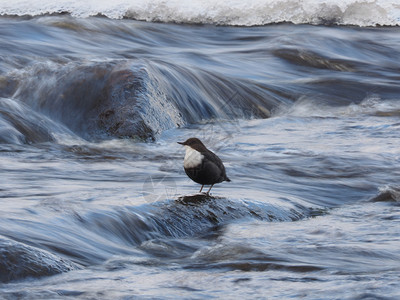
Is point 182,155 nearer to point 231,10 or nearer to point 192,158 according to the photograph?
point 192,158

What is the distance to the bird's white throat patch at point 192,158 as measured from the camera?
4.58 metres

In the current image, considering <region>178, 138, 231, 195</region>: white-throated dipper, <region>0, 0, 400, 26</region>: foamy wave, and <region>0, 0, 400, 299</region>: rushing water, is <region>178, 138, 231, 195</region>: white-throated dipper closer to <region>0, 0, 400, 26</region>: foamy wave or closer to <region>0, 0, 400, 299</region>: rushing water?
<region>0, 0, 400, 299</region>: rushing water


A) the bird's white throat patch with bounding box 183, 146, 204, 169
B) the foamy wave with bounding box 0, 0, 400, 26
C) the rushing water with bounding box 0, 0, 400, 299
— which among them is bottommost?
the rushing water with bounding box 0, 0, 400, 299

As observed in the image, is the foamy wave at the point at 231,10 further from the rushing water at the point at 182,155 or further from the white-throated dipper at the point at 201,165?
the white-throated dipper at the point at 201,165

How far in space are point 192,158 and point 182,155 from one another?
226cm

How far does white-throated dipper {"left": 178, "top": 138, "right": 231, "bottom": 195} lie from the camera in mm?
4570

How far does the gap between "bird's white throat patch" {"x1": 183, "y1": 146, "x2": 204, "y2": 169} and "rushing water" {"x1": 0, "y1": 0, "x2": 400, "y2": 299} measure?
23 centimetres

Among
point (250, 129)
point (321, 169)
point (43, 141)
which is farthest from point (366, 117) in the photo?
point (43, 141)

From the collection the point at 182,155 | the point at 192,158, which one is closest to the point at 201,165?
the point at 192,158

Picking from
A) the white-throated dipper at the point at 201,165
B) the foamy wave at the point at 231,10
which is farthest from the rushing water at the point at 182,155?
the white-throated dipper at the point at 201,165

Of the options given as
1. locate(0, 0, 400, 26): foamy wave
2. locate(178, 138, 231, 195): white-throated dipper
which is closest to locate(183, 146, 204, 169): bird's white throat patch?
locate(178, 138, 231, 195): white-throated dipper

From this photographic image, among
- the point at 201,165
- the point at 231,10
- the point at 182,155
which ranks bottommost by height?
the point at 182,155

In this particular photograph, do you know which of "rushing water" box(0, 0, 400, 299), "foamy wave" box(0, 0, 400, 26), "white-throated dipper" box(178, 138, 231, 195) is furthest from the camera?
"foamy wave" box(0, 0, 400, 26)

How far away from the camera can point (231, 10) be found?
14.6 meters
